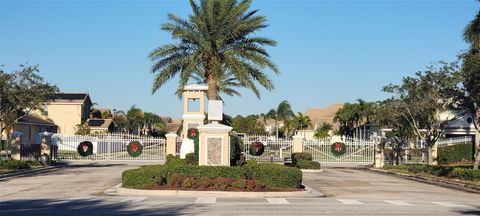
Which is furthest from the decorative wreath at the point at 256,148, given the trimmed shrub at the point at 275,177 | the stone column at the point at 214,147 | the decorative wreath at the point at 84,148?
the trimmed shrub at the point at 275,177

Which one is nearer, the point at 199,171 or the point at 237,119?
the point at 199,171

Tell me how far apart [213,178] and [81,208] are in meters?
6.77

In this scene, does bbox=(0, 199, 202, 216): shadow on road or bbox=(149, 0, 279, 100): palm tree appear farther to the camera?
bbox=(149, 0, 279, 100): palm tree

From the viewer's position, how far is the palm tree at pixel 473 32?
37872 millimetres

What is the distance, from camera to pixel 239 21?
32.2m

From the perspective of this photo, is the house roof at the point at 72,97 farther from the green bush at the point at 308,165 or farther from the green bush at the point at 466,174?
the green bush at the point at 466,174

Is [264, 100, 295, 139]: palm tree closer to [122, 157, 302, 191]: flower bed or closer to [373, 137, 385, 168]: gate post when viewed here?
[373, 137, 385, 168]: gate post

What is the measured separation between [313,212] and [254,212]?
157 centimetres

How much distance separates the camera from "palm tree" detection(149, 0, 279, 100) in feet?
105

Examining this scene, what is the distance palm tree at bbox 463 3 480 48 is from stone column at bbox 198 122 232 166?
19.8 m

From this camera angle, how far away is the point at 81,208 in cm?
1659

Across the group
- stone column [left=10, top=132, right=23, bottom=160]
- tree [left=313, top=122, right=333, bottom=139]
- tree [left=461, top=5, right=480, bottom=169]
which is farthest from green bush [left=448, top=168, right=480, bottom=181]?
tree [left=313, top=122, right=333, bottom=139]

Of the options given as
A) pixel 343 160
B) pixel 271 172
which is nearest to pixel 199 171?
pixel 271 172

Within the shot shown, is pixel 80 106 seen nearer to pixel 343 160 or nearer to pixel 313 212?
pixel 343 160
